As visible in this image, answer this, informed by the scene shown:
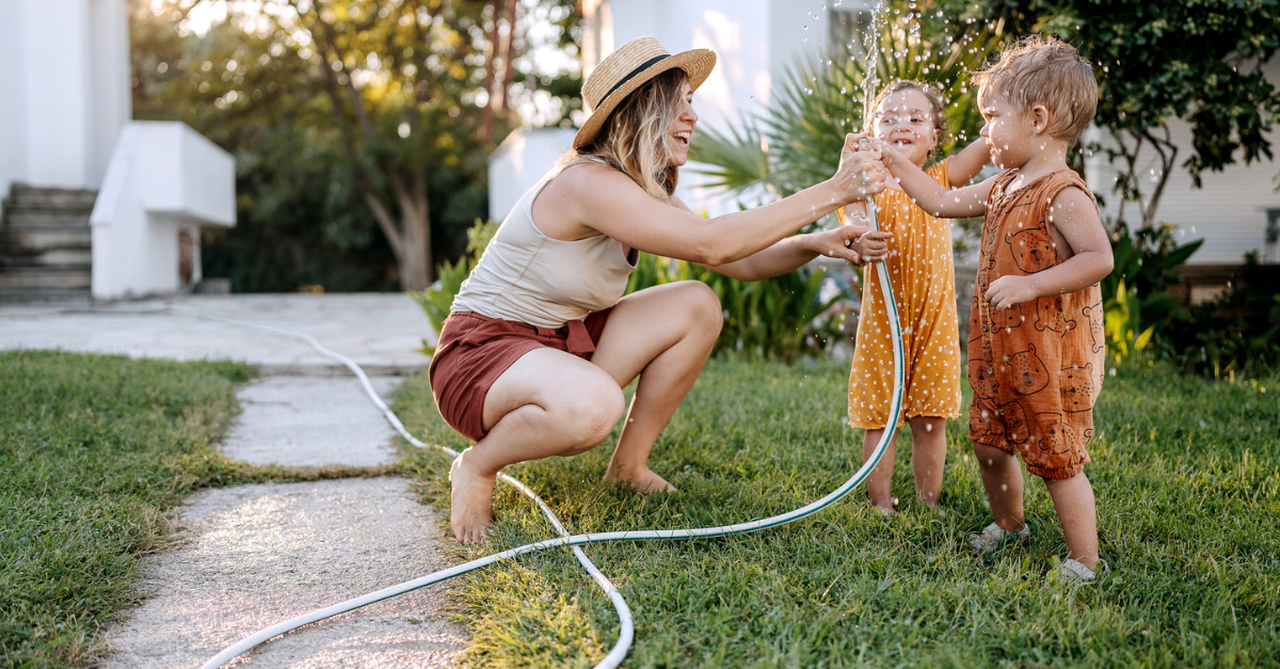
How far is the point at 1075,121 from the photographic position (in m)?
1.91

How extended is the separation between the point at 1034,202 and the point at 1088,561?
29.5 inches

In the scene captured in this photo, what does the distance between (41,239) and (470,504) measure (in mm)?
8112

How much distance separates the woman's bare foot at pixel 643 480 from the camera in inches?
95.8

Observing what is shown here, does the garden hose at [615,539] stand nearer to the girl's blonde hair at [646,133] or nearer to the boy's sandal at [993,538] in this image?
the boy's sandal at [993,538]

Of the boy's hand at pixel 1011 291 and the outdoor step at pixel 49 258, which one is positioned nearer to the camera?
the boy's hand at pixel 1011 291

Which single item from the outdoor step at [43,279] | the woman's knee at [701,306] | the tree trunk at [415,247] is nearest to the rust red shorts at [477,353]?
the woman's knee at [701,306]

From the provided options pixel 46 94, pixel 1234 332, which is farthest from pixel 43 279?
pixel 1234 332

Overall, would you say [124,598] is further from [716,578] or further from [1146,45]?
[1146,45]

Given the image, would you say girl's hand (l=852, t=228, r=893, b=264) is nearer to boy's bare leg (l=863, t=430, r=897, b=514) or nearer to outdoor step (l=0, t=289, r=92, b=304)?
boy's bare leg (l=863, t=430, r=897, b=514)

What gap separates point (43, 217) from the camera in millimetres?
8688

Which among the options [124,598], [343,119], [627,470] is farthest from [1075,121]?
[343,119]

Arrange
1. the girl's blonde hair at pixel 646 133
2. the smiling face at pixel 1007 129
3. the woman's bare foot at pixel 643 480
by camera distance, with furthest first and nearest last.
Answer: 1. the woman's bare foot at pixel 643 480
2. the girl's blonde hair at pixel 646 133
3. the smiling face at pixel 1007 129

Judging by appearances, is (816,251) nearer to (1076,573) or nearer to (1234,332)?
(1076,573)

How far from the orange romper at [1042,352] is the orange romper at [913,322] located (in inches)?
11.6
